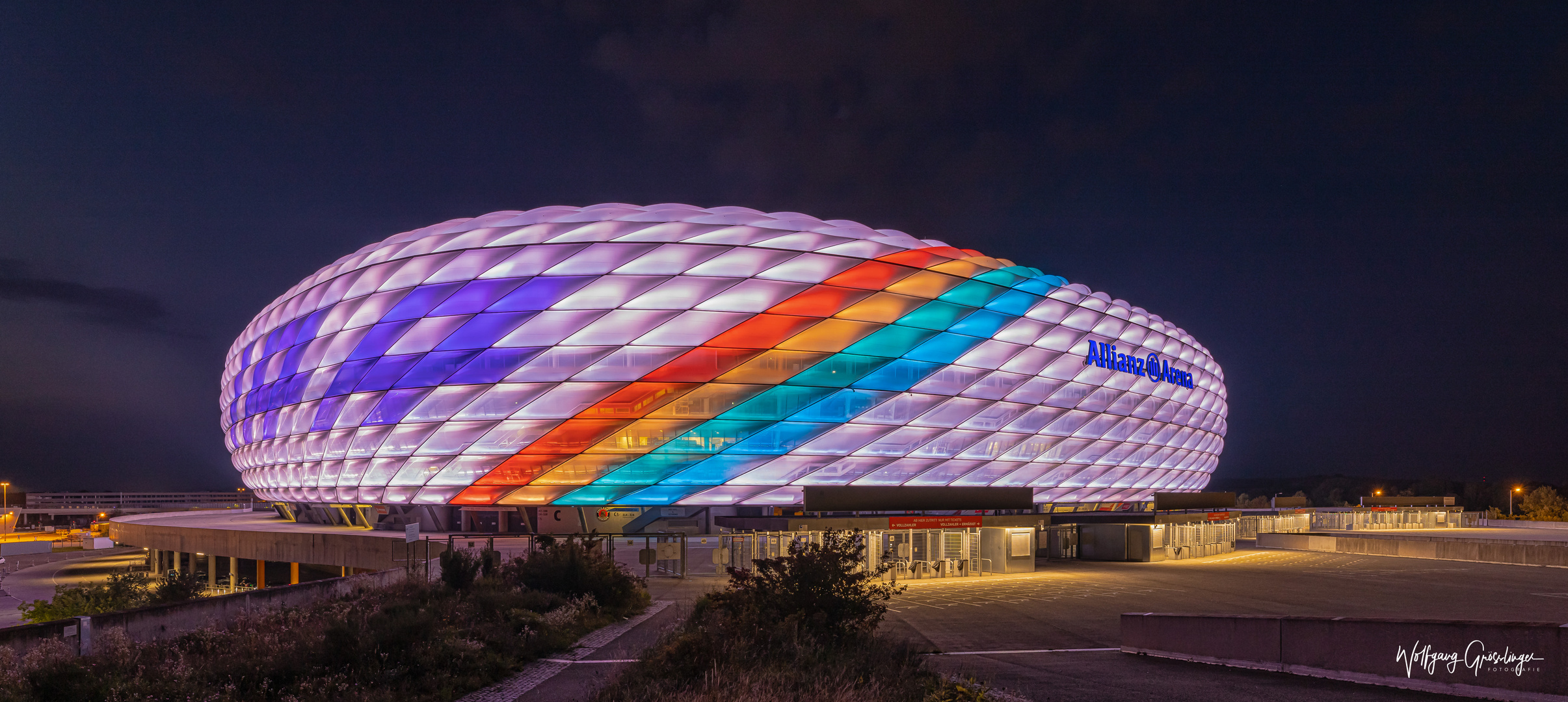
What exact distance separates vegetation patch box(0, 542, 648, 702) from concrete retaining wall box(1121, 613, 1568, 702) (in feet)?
30.2

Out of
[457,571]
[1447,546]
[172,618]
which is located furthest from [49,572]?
[1447,546]

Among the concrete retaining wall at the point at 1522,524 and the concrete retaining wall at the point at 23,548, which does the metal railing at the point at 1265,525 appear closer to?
the concrete retaining wall at the point at 1522,524

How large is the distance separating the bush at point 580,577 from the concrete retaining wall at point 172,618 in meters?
3.33

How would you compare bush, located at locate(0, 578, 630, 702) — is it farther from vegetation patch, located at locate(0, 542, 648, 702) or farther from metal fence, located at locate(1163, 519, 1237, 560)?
metal fence, located at locate(1163, 519, 1237, 560)

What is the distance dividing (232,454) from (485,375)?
2921 cm

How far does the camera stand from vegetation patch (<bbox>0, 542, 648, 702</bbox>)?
1019 centimetres

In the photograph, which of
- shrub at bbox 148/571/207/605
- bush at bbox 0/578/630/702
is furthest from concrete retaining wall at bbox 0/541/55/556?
bush at bbox 0/578/630/702

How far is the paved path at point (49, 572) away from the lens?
35.8 meters

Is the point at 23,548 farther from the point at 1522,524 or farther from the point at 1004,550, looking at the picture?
the point at 1522,524

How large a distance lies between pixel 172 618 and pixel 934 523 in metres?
20.1

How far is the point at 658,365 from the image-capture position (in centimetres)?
3494

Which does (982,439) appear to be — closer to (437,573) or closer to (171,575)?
(437,573)

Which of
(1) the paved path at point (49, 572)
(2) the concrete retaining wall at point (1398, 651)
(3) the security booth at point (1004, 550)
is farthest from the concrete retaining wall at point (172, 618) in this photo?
(3) the security booth at point (1004, 550)

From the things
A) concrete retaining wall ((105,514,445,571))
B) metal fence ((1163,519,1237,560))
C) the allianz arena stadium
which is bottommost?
metal fence ((1163,519,1237,560))
